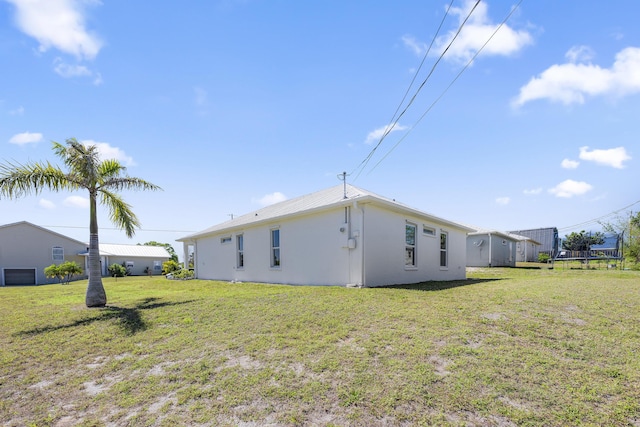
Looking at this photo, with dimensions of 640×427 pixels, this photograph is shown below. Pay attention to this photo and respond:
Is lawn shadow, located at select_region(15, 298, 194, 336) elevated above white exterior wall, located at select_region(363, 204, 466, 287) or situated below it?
below

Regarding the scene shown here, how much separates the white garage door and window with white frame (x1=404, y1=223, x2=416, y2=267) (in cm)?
3093

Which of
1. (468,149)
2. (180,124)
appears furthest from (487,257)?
(180,124)

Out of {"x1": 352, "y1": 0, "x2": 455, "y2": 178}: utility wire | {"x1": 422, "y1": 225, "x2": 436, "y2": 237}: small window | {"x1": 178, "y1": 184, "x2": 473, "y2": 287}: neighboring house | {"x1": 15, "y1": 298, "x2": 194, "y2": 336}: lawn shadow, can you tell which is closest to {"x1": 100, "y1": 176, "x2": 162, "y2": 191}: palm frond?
{"x1": 15, "y1": 298, "x2": 194, "y2": 336}: lawn shadow

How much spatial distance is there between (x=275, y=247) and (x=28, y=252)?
26178 mm

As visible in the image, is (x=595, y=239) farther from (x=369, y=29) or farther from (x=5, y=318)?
(x=5, y=318)

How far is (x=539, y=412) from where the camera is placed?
2725 mm

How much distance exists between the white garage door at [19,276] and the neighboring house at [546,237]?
Answer: 160 ft

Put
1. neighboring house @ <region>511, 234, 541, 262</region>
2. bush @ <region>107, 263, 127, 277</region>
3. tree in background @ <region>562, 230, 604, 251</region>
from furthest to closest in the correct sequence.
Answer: tree in background @ <region>562, 230, 604, 251</region>
neighboring house @ <region>511, 234, 541, 262</region>
bush @ <region>107, 263, 127, 277</region>

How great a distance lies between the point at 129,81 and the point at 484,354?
1007 cm

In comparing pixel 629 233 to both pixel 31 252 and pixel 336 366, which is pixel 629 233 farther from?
pixel 31 252

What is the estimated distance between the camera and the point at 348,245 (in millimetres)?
9688

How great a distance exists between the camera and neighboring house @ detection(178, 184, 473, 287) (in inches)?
383

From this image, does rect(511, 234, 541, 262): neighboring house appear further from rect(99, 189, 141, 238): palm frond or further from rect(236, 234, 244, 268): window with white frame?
rect(99, 189, 141, 238): palm frond

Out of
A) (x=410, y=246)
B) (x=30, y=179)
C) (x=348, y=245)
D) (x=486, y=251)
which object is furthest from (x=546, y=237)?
(x=30, y=179)
